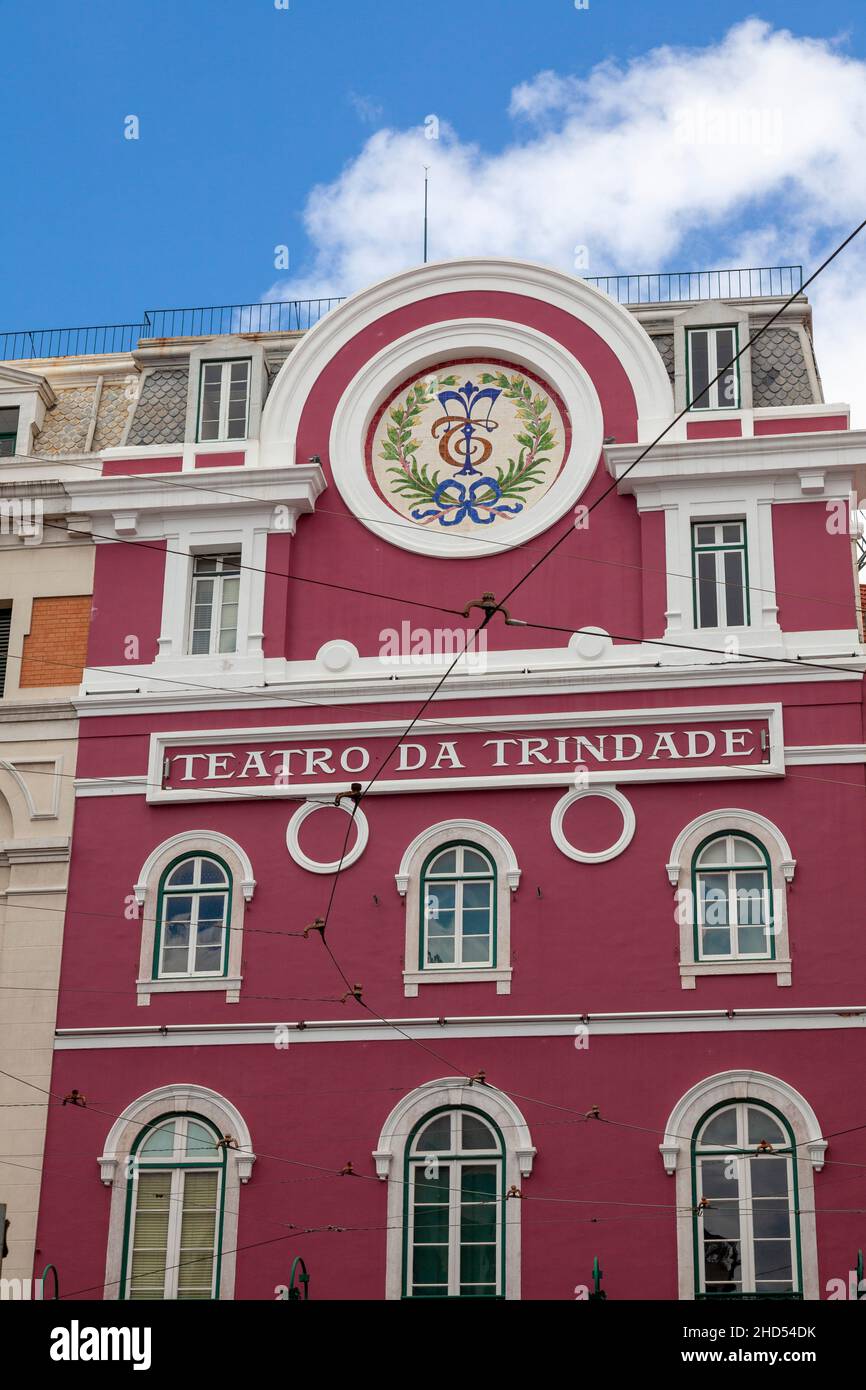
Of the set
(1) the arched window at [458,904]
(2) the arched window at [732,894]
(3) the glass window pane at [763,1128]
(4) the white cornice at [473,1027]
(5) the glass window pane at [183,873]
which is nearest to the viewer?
(3) the glass window pane at [763,1128]

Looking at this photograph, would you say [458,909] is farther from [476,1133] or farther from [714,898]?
[714,898]

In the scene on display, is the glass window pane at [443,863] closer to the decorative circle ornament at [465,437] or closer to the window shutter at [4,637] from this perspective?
the decorative circle ornament at [465,437]

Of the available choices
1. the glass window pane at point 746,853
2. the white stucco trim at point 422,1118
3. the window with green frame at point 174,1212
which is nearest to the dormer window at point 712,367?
the glass window pane at point 746,853

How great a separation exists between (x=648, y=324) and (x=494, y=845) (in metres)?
9.04

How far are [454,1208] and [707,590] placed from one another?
9568 millimetres

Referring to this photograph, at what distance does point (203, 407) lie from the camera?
33375 mm

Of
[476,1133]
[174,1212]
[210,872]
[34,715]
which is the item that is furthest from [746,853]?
[34,715]

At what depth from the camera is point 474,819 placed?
98.3 ft

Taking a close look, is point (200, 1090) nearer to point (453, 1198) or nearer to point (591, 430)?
point (453, 1198)

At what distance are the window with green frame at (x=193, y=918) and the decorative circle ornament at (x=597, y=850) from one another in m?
4.82

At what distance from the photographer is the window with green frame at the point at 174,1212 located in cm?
2828

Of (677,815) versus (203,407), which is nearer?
(677,815)

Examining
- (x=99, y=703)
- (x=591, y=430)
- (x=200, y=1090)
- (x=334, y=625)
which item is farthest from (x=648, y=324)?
(x=200, y=1090)

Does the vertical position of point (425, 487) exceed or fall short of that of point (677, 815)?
it exceeds it
